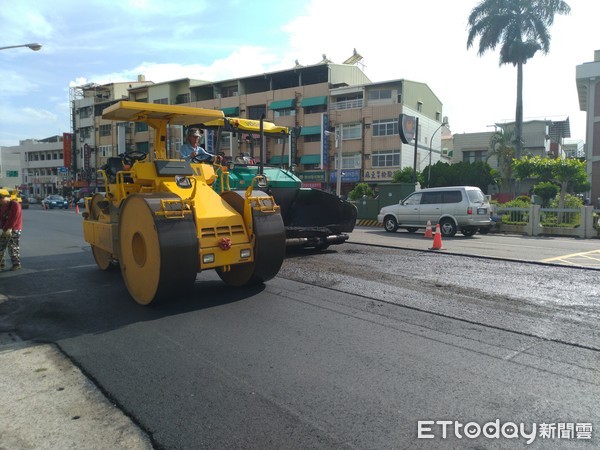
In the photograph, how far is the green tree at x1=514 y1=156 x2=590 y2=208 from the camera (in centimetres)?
2009

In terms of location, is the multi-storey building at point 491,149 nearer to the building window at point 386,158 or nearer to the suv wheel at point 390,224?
the building window at point 386,158

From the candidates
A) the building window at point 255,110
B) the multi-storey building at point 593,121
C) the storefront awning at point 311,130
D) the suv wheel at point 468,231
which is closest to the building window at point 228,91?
the building window at point 255,110

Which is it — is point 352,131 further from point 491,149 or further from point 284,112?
point 491,149

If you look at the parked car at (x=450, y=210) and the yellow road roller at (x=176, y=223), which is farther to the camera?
the parked car at (x=450, y=210)

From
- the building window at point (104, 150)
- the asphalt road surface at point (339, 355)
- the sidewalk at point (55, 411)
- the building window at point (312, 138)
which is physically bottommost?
the sidewalk at point (55, 411)

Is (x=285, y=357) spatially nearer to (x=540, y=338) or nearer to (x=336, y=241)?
(x=540, y=338)

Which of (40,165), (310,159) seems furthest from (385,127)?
(40,165)

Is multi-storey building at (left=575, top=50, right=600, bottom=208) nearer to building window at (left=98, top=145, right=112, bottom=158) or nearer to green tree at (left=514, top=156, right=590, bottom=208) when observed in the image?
green tree at (left=514, top=156, right=590, bottom=208)

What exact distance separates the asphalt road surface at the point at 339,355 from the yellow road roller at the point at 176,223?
1.48ft

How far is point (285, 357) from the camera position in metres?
4.34

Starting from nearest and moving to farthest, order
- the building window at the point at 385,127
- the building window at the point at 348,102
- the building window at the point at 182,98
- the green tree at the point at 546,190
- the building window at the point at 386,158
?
1. the green tree at the point at 546,190
2. the building window at the point at 385,127
3. the building window at the point at 386,158
4. the building window at the point at 348,102
5. the building window at the point at 182,98

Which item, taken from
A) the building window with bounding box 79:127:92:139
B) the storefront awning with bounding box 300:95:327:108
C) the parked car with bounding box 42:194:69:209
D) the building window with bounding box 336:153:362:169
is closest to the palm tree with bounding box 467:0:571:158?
the building window with bounding box 336:153:362:169

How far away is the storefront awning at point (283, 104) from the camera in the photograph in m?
47.5

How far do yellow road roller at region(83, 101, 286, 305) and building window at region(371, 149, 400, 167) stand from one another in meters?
36.4
